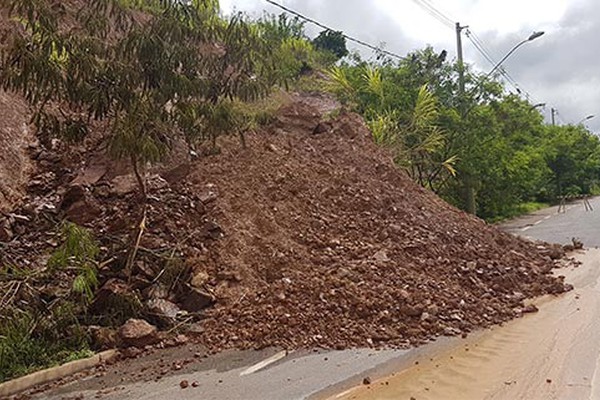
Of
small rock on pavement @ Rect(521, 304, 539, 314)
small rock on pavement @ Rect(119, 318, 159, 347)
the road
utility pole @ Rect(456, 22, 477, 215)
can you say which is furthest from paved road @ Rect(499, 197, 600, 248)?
small rock on pavement @ Rect(119, 318, 159, 347)

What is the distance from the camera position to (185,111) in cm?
856

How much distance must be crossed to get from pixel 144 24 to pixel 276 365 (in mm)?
4720

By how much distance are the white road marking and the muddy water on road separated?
1136 millimetres

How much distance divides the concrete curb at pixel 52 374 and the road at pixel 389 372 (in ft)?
0.76

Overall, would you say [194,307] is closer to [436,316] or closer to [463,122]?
[436,316]

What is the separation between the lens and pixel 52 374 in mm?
6535

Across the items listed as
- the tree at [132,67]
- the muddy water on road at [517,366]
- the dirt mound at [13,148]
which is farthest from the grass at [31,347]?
the dirt mound at [13,148]

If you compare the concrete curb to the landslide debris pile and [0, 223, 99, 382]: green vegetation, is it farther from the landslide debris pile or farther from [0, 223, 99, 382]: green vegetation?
the landslide debris pile

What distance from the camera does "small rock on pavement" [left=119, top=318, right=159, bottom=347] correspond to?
281 inches

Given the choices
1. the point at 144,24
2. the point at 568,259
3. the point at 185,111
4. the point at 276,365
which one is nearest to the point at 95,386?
the point at 276,365

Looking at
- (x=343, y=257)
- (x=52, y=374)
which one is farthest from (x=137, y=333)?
(x=343, y=257)

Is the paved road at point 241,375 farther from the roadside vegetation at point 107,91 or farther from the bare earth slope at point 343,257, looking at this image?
the roadside vegetation at point 107,91

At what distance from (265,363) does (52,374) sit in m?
2.29

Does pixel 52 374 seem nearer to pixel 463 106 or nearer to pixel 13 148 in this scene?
pixel 13 148
